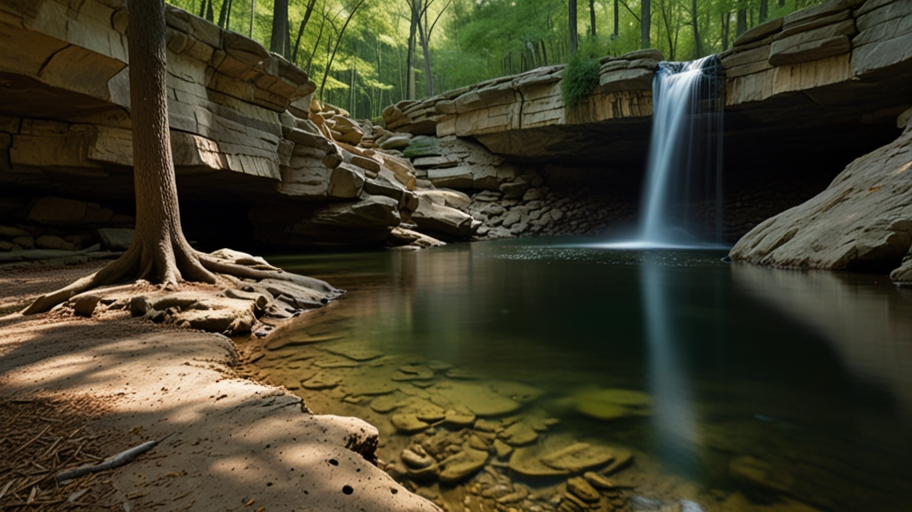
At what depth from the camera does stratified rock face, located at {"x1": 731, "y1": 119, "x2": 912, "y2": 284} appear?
5.91m

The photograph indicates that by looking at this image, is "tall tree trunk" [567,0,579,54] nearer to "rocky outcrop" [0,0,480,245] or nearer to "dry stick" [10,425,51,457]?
"rocky outcrop" [0,0,480,245]

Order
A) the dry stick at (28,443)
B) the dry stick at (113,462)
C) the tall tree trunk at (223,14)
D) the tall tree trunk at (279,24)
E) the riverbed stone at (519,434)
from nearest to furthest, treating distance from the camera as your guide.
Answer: the dry stick at (113,462), the dry stick at (28,443), the riverbed stone at (519,434), the tall tree trunk at (279,24), the tall tree trunk at (223,14)

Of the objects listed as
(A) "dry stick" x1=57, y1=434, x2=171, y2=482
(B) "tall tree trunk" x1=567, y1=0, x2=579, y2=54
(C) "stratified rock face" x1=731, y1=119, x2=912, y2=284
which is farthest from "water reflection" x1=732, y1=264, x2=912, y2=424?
(B) "tall tree trunk" x1=567, y1=0, x2=579, y2=54

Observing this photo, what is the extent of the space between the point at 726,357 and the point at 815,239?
19.7ft

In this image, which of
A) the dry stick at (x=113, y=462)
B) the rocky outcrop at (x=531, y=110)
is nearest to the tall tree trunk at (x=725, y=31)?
the rocky outcrop at (x=531, y=110)

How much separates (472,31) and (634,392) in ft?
82.9

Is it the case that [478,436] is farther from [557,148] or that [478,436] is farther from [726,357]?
[557,148]

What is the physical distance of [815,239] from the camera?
7.14 m

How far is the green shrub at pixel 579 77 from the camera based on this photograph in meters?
14.8

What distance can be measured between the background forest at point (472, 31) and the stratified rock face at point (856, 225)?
979 cm

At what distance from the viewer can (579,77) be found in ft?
49.5

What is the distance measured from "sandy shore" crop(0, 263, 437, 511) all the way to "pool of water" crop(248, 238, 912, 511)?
347 millimetres

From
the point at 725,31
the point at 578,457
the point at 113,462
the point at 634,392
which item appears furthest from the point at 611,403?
the point at 725,31

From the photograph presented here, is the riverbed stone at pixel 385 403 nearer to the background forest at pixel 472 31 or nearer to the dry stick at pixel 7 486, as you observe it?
the dry stick at pixel 7 486
